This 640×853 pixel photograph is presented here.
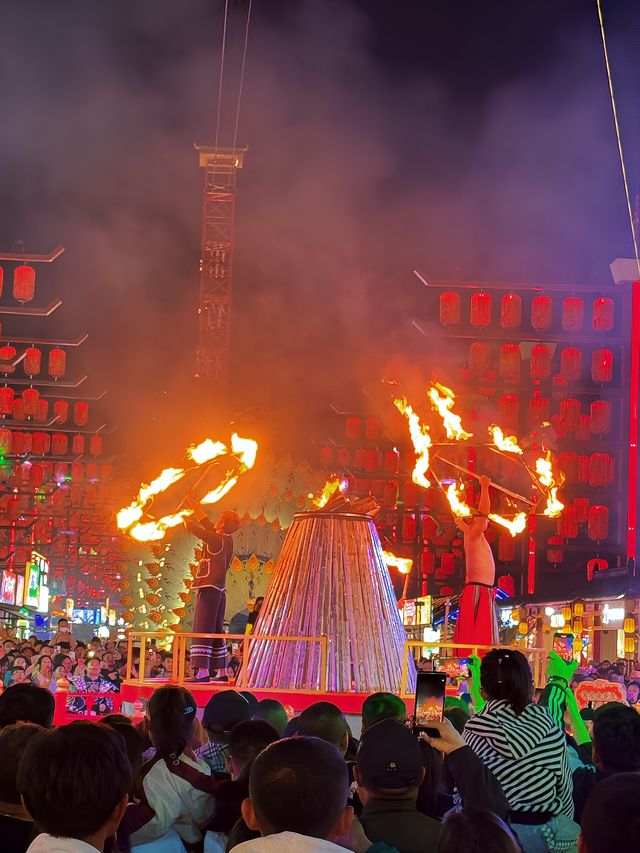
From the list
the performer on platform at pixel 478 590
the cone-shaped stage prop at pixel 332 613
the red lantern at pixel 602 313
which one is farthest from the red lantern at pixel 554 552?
the cone-shaped stage prop at pixel 332 613

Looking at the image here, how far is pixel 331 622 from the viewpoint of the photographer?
11922mm

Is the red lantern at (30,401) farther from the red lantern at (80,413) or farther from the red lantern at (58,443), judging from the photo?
the red lantern at (58,443)

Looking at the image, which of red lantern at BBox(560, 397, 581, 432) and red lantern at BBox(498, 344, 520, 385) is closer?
red lantern at BBox(498, 344, 520, 385)

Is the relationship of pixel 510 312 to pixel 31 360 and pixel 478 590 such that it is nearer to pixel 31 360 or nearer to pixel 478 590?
pixel 31 360

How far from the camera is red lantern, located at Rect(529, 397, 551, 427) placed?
1045 inches

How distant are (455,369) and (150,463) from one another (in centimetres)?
868

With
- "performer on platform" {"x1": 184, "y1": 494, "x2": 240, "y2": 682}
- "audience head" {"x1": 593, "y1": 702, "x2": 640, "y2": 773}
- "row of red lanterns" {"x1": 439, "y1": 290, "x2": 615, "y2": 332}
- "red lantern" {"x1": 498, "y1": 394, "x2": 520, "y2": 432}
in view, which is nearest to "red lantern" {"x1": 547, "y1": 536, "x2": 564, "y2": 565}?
"red lantern" {"x1": 498, "y1": 394, "x2": 520, "y2": 432}

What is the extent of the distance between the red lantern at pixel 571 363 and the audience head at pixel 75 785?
24096 millimetres

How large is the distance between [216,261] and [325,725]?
38.2 m

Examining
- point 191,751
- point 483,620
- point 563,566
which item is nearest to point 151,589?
point 563,566

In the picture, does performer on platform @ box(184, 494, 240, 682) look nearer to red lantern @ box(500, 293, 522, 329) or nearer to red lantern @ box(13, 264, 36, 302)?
red lantern @ box(500, 293, 522, 329)

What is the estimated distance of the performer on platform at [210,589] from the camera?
44.1 feet

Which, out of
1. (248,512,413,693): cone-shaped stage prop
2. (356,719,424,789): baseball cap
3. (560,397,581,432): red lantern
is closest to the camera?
(356,719,424,789): baseball cap

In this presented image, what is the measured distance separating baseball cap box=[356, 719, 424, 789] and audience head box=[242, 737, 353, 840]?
651 mm
